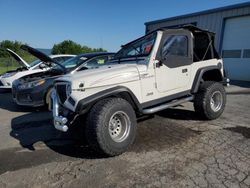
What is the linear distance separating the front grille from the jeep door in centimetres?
170

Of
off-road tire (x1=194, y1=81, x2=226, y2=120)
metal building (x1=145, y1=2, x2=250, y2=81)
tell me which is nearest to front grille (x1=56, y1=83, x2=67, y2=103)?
off-road tire (x1=194, y1=81, x2=226, y2=120)

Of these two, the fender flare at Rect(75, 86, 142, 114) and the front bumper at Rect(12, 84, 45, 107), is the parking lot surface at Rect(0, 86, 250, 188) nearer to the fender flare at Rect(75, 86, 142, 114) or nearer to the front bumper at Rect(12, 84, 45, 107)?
the fender flare at Rect(75, 86, 142, 114)

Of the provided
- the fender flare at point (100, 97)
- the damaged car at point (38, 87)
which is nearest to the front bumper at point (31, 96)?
the damaged car at point (38, 87)

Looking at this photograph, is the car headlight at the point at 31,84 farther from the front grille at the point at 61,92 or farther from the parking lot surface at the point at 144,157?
the front grille at the point at 61,92

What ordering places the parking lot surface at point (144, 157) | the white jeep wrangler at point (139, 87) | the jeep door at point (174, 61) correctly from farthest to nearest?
the jeep door at point (174, 61)
the white jeep wrangler at point (139, 87)
the parking lot surface at point (144, 157)

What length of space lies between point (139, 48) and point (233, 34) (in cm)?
1182

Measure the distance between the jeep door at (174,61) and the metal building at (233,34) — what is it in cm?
1029

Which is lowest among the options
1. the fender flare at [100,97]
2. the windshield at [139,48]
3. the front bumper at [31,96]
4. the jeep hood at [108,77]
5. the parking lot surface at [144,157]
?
the parking lot surface at [144,157]

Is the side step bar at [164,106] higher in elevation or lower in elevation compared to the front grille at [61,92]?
lower

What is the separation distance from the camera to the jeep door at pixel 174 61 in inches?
189

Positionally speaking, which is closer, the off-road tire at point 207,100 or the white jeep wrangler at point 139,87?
the white jeep wrangler at point 139,87

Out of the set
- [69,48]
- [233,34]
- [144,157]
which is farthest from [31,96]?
[69,48]

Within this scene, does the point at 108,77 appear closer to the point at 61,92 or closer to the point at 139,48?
the point at 61,92

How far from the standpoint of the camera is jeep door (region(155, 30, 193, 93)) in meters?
4.81
